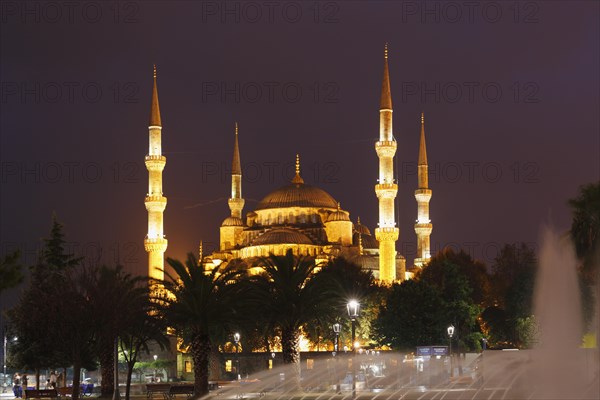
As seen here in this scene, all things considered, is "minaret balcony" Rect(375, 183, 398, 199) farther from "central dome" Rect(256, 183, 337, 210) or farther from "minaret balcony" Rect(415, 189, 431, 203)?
"central dome" Rect(256, 183, 337, 210)

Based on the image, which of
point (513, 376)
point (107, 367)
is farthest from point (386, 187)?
point (513, 376)

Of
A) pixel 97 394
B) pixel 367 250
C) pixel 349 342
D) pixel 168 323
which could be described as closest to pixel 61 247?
pixel 97 394

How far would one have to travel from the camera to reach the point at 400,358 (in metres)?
57.8

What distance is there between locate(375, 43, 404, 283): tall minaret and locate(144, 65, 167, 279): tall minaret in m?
16.5

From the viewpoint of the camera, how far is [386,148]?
82125 mm

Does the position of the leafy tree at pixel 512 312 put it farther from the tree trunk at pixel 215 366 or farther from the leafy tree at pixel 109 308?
the leafy tree at pixel 109 308

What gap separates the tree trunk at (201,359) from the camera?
125ft

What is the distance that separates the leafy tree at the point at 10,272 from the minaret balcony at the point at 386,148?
50.0 meters

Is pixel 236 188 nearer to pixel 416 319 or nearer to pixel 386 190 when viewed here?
pixel 386 190

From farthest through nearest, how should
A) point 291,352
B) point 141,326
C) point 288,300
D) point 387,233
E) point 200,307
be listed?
point 387,233 < point 141,326 < point 291,352 < point 288,300 < point 200,307

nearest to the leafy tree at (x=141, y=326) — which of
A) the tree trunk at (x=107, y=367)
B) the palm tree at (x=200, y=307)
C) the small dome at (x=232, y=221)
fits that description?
the tree trunk at (x=107, y=367)

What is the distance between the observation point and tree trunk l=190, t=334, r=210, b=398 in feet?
125

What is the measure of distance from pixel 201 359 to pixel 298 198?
6848 centimetres

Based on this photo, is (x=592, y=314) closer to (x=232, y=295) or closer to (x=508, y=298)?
(x=508, y=298)
